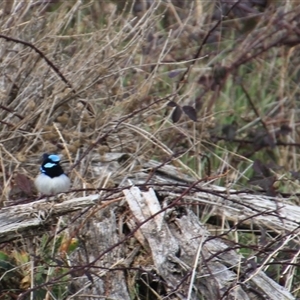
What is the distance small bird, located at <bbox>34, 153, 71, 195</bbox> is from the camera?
4516mm

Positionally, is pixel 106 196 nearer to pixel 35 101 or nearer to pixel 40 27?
pixel 35 101

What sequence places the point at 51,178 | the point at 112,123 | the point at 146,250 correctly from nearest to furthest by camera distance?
the point at 146,250 < the point at 51,178 < the point at 112,123

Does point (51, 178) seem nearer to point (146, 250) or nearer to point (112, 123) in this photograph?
point (112, 123)

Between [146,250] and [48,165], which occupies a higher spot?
[48,165]

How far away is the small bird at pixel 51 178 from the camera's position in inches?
178

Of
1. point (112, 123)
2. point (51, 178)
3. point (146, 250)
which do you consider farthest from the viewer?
point (112, 123)

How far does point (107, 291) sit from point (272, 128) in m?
2.51

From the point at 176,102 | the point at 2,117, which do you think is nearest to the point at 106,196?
the point at 2,117

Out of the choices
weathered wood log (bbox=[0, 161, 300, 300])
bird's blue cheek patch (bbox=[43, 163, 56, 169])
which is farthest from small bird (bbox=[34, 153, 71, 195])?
weathered wood log (bbox=[0, 161, 300, 300])

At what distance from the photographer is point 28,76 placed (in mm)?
5000

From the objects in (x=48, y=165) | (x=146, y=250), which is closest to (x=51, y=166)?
(x=48, y=165)

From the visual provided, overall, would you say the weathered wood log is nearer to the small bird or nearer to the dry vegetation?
the dry vegetation

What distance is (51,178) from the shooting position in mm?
4559

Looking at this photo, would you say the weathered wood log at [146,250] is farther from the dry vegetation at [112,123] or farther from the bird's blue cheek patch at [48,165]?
the bird's blue cheek patch at [48,165]
